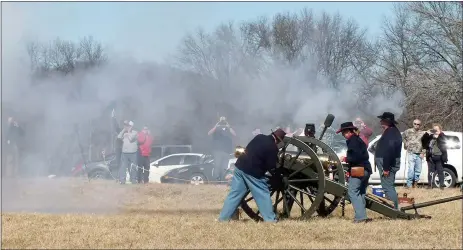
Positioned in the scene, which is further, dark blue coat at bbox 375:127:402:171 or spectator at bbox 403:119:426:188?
spectator at bbox 403:119:426:188

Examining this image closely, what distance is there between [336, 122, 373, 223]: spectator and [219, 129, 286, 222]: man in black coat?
1.00 metres

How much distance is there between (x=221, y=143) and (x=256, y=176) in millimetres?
5751

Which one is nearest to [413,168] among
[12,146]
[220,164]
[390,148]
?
[220,164]

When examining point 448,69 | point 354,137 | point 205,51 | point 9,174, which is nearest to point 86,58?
point 205,51

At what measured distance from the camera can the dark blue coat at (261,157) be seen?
1021 cm

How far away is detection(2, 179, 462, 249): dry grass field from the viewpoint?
8.48 metres

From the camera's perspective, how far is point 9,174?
1599cm

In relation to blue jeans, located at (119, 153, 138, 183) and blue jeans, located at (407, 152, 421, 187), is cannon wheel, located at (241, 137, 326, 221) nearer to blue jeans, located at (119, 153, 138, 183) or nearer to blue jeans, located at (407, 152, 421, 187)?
blue jeans, located at (119, 153, 138, 183)

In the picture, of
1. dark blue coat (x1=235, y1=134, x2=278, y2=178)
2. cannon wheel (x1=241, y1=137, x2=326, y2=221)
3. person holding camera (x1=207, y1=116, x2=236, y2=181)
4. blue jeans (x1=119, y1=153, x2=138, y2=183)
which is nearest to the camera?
dark blue coat (x1=235, y1=134, x2=278, y2=178)

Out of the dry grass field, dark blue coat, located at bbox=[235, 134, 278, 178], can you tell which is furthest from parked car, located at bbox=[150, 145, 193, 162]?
dark blue coat, located at bbox=[235, 134, 278, 178]

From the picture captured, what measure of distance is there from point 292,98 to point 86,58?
3.88 metres

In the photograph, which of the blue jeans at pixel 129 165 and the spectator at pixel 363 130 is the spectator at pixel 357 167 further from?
the blue jeans at pixel 129 165

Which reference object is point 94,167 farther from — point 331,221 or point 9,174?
point 331,221

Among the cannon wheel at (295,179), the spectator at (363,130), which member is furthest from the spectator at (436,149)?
the cannon wheel at (295,179)
